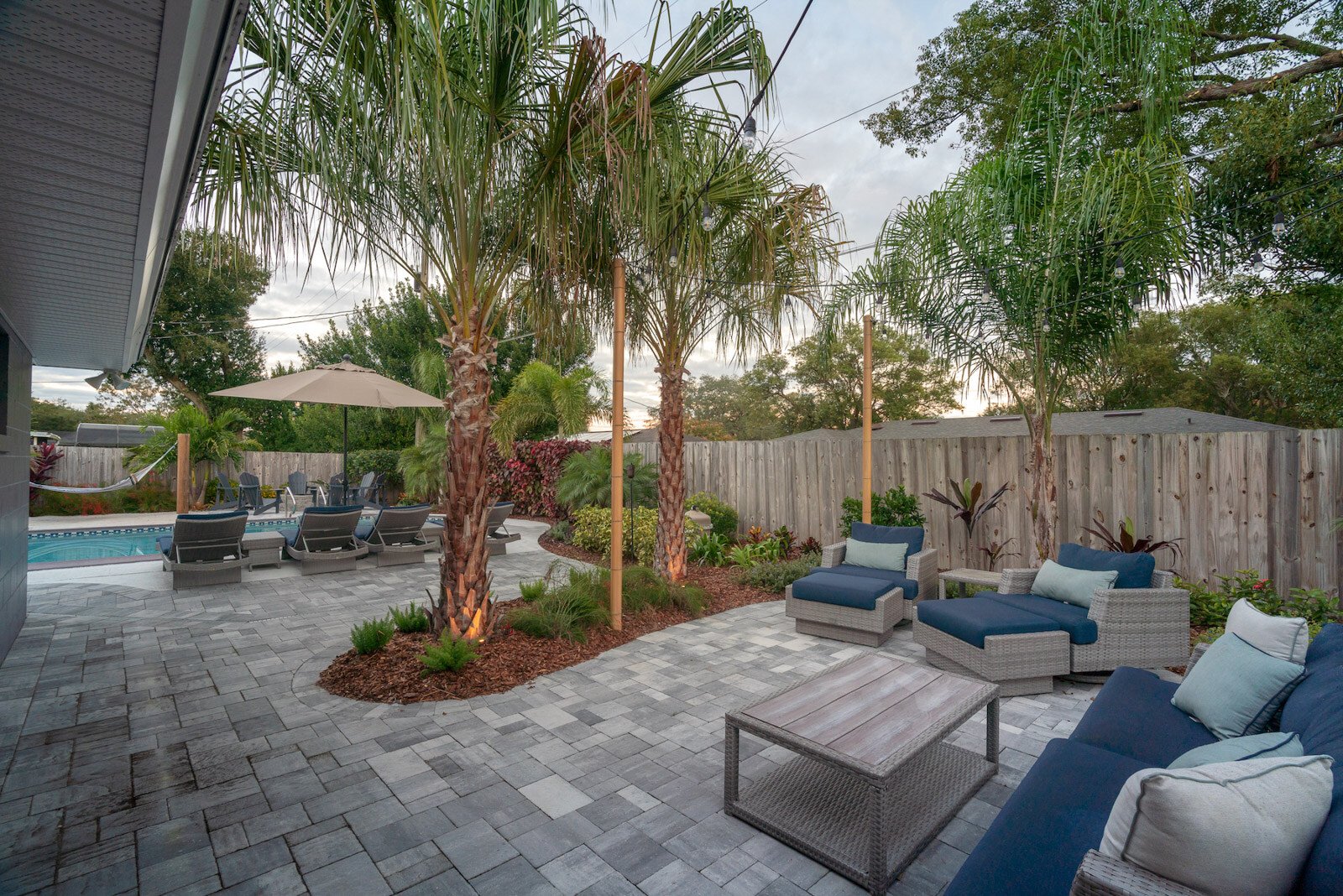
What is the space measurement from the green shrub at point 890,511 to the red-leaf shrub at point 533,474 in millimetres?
6066

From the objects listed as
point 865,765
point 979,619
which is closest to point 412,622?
point 865,765

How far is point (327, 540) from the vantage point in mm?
7742

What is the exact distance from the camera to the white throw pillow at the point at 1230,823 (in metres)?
1.24

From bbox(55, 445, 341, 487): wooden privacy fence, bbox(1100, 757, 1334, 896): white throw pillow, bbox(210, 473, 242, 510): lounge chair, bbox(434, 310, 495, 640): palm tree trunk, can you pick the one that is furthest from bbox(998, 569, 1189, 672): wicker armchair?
bbox(55, 445, 341, 487): wooden privacy fence

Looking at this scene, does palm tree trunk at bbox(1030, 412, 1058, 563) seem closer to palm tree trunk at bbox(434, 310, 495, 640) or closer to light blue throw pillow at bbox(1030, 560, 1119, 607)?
light blue throw pillow at bbox(1030, 560, 1119, 607)

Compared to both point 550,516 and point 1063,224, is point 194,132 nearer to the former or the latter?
point 1063,224

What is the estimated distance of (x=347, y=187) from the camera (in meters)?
3.78

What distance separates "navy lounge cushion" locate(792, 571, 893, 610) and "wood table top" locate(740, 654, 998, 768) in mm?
1619

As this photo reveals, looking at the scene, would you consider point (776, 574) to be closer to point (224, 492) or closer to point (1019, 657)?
point (1019, 657)

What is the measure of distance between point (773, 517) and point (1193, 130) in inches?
287

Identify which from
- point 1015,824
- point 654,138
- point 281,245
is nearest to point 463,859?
point 1015,824

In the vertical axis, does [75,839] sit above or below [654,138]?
below

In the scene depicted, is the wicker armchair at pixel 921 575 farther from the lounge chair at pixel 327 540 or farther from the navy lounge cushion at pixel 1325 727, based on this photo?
the lounge chair at pixel 327 540

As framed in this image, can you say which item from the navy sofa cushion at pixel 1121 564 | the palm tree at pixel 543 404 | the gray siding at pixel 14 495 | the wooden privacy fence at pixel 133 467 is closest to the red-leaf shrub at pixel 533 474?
the palm tree at pixel 543 404
